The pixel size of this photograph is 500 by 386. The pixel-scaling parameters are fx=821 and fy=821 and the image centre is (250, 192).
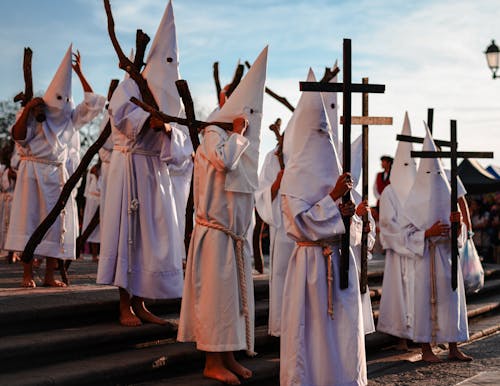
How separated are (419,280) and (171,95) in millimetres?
3789

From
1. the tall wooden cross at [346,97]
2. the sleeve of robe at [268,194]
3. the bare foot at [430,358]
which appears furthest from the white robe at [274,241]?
the tall wooden cross at [346,97]

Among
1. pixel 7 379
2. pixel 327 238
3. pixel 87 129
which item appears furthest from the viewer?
pixel 87 129

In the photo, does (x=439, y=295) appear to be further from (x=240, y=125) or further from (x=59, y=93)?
(x=59, y=93)

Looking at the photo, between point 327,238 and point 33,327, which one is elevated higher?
point 327,238

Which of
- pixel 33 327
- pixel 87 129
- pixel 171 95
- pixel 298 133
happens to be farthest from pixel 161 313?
pixel 87 129

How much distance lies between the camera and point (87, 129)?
35.8 m

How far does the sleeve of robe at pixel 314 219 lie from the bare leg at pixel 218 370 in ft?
4.27

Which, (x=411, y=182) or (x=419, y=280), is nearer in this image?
(x=419, y=280)

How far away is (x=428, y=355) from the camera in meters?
9.59

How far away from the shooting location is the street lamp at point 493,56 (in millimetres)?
18438

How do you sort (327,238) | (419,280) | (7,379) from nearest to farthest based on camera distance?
1. (7,379)
2. (327,238)
3. (419,280)

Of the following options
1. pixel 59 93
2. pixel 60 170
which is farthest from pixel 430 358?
pixel 59 93

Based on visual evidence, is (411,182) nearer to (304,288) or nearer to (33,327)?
(304,288)

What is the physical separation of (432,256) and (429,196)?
71 cm
